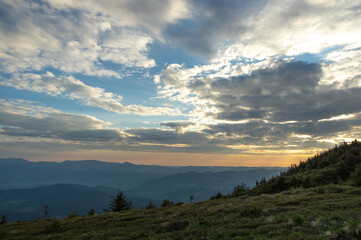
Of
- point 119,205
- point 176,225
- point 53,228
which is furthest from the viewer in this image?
point 119,205

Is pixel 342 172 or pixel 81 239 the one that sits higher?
pixel 342 172

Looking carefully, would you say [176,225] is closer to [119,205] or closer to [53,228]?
[53,228]

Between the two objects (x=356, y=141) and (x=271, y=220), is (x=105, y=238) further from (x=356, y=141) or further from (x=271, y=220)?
(x=356, y=141)

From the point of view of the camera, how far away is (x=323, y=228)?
11688 mm

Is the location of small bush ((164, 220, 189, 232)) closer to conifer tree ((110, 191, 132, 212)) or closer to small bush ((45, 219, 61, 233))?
small bush ((45, 219, 61, 233))

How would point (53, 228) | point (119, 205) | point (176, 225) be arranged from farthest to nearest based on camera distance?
point (119, 205), point (53, 228), point (176, 225)

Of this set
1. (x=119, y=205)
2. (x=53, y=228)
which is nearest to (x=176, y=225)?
(x=53, y=228)

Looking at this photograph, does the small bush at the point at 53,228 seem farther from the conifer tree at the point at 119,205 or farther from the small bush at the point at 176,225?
the conifer tree at the point at 119,205

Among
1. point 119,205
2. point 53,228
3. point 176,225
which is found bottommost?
point 119,205

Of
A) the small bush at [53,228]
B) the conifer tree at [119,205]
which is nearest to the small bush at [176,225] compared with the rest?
the small bush at [53,228]

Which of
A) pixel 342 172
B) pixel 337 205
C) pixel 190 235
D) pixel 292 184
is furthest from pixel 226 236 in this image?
pixel 342 172

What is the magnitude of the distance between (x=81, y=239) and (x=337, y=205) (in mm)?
23901

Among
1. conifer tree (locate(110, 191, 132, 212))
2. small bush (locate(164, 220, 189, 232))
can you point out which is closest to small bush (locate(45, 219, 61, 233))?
small bush (locate(164, 220, 189, 232))

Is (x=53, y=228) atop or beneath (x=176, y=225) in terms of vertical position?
beneath
